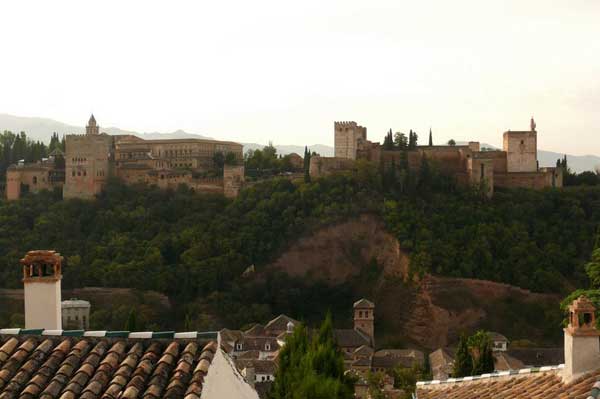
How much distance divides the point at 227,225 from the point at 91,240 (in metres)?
9.78

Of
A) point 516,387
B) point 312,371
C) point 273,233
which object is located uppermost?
point 516,387

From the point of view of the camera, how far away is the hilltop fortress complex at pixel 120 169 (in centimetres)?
6956

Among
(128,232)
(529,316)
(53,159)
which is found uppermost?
(53,159)

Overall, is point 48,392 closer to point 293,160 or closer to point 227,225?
point 227,225

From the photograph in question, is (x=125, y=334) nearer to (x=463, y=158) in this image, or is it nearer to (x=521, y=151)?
(x=463, y=158)

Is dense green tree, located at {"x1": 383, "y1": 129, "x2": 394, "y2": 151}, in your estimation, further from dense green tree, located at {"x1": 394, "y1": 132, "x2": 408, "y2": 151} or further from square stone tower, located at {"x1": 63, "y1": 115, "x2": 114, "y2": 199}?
square stone tower, located at {"x1": 63, "y1": 115, "x2": 114, "y2": 199}

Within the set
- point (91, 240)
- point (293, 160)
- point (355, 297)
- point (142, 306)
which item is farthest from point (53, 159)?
point (355, 297)

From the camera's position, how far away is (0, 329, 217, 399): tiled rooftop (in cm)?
755

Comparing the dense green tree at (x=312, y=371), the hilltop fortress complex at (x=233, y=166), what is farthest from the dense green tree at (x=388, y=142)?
the dense green tree at (x=312, y=371)

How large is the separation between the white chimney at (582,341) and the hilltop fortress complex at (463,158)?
57.3 metres

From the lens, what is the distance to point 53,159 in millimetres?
75125

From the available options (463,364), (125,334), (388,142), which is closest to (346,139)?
(388,142)

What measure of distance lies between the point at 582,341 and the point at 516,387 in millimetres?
1642

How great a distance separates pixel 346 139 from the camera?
7012 centimetres
